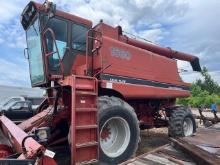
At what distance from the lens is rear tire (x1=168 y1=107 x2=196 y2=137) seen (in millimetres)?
8203

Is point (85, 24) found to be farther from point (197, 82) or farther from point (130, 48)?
point (197, 82)

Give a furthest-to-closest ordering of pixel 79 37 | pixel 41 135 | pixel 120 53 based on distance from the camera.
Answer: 1. pixel 120 53
2. pixel 79 37
3. pixel 41 135

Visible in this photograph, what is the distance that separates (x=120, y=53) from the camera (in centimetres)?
691

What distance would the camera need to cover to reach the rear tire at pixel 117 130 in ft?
18.7

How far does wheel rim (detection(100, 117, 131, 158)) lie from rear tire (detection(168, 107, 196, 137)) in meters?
2.61

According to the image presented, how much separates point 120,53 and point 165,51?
9.16ft

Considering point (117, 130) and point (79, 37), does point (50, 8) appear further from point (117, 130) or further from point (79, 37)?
point (117, 130)

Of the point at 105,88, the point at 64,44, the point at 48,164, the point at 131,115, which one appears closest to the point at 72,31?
the point at 64,44

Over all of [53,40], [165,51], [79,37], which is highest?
[165,51]

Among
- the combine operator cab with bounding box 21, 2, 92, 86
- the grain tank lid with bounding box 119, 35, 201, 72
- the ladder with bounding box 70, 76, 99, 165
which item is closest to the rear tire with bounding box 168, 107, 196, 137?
the grain tank lid with bounding box 119, 35, 201, 72

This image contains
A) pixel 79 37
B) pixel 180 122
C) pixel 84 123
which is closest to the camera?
pixel 84 123

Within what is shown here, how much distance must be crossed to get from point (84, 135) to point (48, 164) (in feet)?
6.67

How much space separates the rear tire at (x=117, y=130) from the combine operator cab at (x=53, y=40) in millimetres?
1249

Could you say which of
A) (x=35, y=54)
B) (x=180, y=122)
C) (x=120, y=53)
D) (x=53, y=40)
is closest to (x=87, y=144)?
(x=53, y=40)
